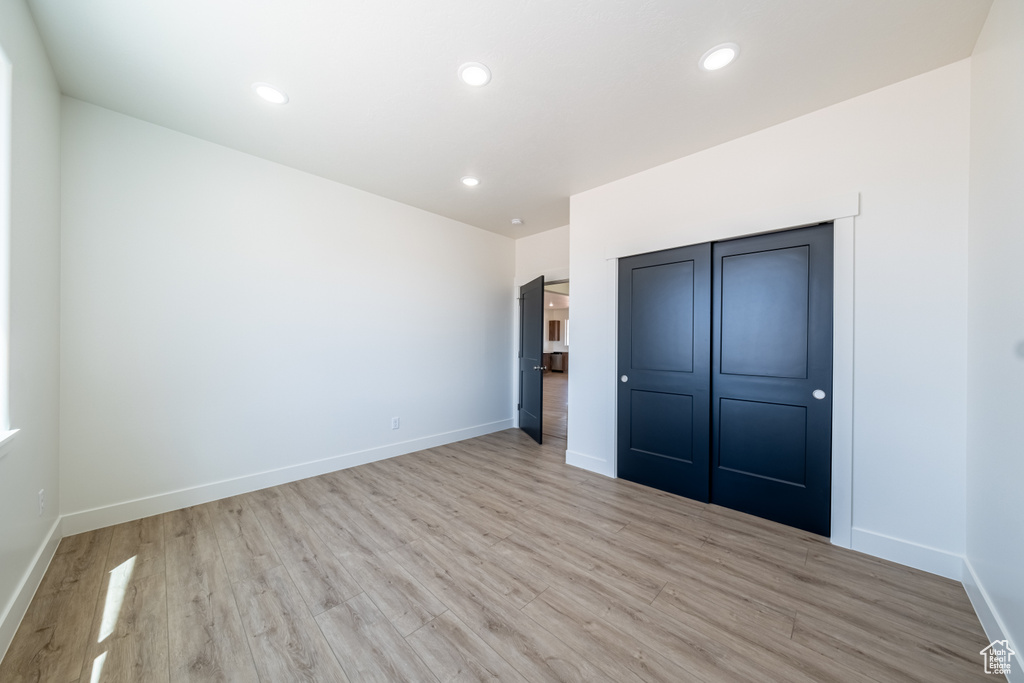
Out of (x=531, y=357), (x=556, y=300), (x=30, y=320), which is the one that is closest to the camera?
(x=30, y=320)

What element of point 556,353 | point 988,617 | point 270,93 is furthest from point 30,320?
point 556,353

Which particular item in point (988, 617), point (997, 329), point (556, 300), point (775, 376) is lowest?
point (988, 617)

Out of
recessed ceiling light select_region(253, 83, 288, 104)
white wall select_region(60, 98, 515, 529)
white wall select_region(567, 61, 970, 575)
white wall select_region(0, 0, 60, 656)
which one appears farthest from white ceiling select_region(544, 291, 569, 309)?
white wall select_region(0, 0, 60, 656)

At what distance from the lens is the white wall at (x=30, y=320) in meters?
1.53

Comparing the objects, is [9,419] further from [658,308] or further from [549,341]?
[549,341]

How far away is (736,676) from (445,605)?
4.08 feet

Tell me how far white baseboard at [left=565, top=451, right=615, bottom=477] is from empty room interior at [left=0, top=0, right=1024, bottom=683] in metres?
0.03

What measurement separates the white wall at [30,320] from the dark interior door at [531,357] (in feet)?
12.6

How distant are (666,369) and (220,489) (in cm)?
381

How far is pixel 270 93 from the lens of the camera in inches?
85.6

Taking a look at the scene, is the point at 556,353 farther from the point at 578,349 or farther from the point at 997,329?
the point at 997,329

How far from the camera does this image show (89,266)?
2.32m

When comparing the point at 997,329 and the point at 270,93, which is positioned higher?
the point at 270,93

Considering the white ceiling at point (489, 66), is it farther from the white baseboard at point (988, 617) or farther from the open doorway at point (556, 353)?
the open doorway at point (556, 353)
